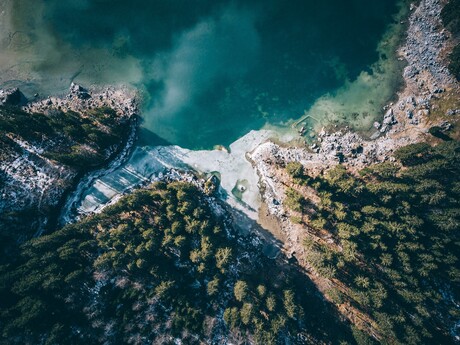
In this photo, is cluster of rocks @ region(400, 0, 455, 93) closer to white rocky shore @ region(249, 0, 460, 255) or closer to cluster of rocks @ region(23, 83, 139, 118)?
white rocky shore @ region(249, 0, 460, 255)

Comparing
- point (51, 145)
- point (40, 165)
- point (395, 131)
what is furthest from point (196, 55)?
point (395, 131)

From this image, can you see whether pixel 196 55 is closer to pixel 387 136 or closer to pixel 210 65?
pixel 210 65

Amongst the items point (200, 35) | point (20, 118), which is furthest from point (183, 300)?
point (200, 35)

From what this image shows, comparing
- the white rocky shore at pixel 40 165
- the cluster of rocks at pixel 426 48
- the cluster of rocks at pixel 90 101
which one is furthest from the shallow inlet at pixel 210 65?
the cluster of rocks at pixel 426 48

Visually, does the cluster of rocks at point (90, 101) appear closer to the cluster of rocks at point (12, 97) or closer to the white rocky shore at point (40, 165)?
the white rocky shore at point (40, 165)

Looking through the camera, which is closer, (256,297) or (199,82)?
(256,297)

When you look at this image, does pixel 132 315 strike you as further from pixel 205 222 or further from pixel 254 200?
pixel 254 200

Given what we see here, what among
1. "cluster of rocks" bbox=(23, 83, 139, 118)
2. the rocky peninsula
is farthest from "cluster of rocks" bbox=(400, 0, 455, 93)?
the rocky peninsula
